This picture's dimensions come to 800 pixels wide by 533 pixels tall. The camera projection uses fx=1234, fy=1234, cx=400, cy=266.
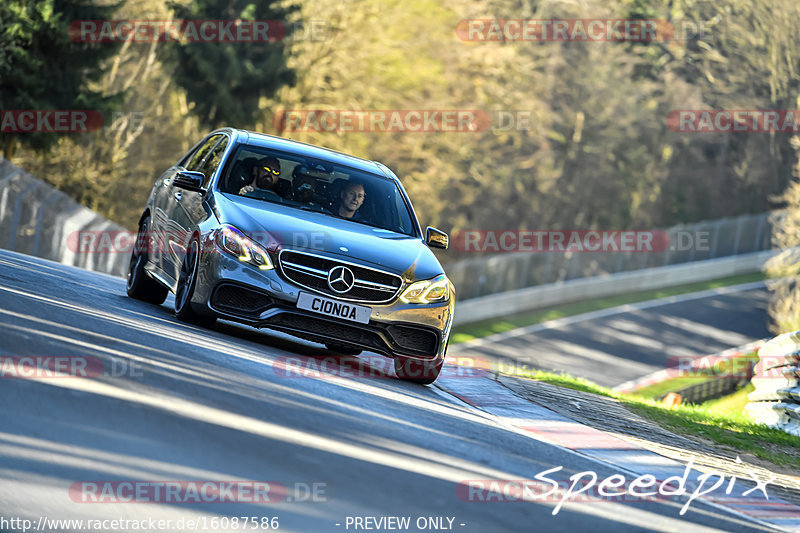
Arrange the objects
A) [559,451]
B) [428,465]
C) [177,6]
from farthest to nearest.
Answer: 1. [177,6]
2. [559,451]
3. [428,465]

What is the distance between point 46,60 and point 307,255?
63.6 ft

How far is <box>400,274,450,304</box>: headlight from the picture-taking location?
1022 cm

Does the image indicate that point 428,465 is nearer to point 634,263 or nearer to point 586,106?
point 634,263

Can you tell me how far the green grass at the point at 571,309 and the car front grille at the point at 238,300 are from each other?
31616mm

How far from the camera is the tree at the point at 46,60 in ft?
86.4

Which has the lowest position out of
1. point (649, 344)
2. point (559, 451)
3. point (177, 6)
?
point (649, 344)

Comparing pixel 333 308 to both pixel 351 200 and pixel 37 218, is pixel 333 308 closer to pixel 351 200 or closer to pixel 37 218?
pixel 351 200

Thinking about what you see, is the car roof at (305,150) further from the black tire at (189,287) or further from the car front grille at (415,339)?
the car front grille at (415,339)

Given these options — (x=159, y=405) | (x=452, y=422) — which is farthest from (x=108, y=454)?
(x=452, y=422)

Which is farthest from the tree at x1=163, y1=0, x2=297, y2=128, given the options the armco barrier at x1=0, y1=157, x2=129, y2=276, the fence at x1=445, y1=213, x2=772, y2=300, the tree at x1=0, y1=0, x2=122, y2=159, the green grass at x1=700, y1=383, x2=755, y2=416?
the green grass at x1=700, y1=383, x2=755, y2=416

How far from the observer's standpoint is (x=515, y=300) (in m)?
50.1

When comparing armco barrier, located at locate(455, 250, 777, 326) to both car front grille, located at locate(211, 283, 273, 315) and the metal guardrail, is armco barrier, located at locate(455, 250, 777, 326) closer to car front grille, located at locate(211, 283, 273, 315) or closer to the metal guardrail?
the metal guardrail

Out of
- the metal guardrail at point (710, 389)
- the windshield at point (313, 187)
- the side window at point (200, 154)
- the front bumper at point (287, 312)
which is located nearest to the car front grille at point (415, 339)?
the front bumper at point (287, 312)

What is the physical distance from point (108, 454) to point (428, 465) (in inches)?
72.6
